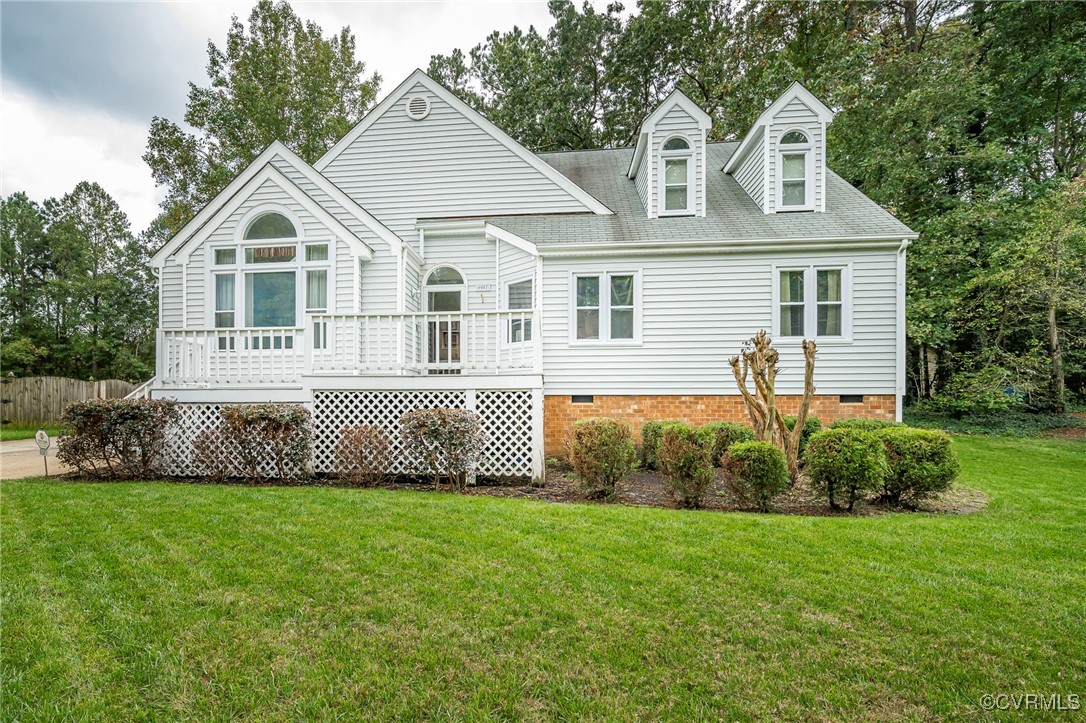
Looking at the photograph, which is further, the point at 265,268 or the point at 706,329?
the point at 706,329

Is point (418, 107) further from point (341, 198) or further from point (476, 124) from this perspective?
point (341, 198)

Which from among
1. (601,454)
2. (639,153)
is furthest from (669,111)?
(601,454)

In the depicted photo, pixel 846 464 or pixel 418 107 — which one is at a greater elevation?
pixel 418 107

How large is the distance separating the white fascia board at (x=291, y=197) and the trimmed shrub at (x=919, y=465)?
9.12 m

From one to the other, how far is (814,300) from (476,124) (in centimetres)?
862

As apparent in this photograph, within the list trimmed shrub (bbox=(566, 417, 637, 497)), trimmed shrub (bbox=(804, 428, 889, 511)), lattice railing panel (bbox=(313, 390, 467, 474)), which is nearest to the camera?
trimmed shrub (bbox=(804, 428, 889, 511))

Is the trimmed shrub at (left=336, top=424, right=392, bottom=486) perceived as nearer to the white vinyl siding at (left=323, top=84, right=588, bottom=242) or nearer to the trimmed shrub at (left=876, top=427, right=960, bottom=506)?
the white vinyl siding at (left=323, top=84, right=588, bottom=242)

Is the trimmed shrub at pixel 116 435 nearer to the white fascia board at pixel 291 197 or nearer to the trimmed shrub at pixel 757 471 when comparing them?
the white fascia board at pixel 291 197

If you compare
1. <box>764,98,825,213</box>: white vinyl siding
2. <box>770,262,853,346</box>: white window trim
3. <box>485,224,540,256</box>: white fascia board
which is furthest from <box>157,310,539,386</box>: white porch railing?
<box>764,98,825,213</box>: white vinyl siding

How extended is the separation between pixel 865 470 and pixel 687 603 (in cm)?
373

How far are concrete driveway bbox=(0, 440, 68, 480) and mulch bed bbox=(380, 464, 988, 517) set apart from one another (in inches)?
232

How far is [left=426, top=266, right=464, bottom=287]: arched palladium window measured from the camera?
11.2 m

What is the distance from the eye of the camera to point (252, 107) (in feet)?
64.0

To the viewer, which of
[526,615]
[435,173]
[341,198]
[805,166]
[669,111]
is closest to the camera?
[526,615]
